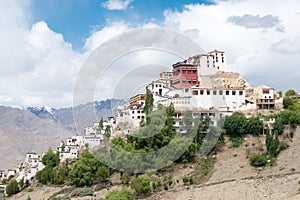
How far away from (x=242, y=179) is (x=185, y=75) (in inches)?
769

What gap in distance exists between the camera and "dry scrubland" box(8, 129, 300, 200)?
3173cm

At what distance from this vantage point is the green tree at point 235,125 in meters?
42.1

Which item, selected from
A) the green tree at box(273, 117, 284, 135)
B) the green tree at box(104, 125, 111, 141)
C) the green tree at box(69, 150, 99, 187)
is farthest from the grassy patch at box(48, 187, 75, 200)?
the green tree at box(273, 117, 284, 135)

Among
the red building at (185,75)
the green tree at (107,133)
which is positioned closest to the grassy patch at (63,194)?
the green tree at (107,133)

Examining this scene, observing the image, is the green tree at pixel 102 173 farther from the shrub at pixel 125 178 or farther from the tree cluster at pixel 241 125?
the tree cluster at pixel 241 125

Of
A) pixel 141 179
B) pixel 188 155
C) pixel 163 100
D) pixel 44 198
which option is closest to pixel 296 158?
pixel 188 155

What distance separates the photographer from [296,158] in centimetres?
3638

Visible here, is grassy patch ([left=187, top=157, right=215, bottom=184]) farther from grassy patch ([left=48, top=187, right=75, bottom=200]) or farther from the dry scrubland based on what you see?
grassy patch ([left=48, top=187, right=75, bottom=200])

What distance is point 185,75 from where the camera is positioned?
169 feet

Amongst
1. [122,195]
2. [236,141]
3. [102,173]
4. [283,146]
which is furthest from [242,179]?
[102,173]

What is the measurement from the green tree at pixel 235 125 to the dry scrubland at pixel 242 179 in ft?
3.26

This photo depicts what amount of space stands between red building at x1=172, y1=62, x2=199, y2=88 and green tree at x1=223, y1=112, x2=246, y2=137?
904 centimetres

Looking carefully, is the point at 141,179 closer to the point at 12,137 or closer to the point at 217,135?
the point at 217,135

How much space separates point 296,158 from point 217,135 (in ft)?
26.5
